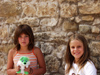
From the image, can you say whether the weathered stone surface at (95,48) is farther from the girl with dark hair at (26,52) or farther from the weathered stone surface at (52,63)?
the girl with dark hair at (26,52)

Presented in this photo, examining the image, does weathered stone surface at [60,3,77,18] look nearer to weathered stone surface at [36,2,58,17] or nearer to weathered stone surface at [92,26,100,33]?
weathered stone surface at [36,2,58,17]

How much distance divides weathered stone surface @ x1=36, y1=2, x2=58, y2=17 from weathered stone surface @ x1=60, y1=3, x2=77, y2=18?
117mm

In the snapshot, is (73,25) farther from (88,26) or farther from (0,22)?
(0,22)

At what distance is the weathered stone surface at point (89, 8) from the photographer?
2.49m

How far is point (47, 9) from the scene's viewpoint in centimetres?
274

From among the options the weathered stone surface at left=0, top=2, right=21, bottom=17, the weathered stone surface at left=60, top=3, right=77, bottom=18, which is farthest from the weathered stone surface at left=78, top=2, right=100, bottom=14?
the weathered stone surface at left=0, top=2, right=21, bottom=17

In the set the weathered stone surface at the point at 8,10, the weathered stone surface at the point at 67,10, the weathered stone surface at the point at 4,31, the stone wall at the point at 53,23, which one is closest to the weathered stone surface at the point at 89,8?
the stone wall at the point at 53,23

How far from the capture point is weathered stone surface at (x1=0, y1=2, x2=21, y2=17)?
2.86 m

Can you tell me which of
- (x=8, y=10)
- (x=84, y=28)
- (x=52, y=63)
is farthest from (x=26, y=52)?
(x=84, y=28)

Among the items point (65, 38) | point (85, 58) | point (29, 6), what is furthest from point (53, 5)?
point (85, 58)

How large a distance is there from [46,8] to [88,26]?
2.85 ft

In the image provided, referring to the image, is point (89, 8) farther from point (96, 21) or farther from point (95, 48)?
point (95, 48)

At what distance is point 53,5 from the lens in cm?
271

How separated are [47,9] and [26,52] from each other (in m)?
0.93
